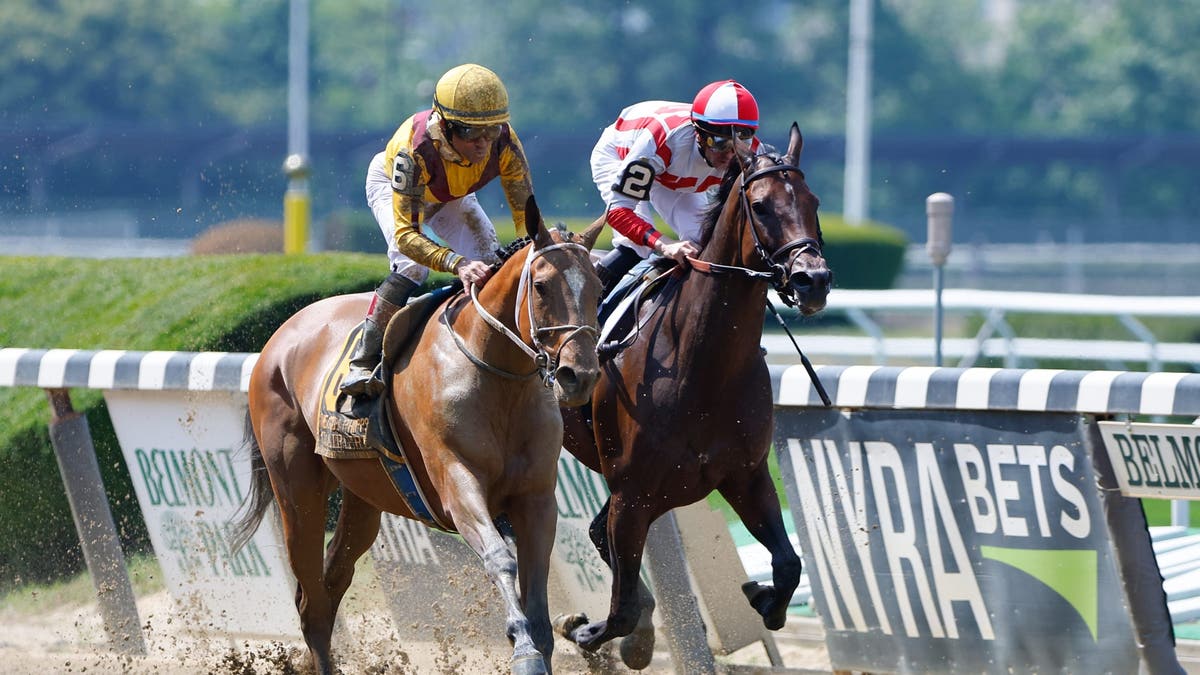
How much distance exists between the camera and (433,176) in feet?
17.1

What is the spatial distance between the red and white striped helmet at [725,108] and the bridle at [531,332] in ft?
3.31

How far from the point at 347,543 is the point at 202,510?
1.05 meters

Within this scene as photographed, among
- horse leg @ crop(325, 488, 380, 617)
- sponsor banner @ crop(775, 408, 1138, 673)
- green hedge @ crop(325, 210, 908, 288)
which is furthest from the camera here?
green hedge @ crop(325, 210, 908, 288)

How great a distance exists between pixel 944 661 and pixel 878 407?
81 cm

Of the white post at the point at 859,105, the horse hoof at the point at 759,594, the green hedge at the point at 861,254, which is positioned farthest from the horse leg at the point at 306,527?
the white post at the point at 859,105

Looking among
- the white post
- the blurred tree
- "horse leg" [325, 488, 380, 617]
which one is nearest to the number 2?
"horse leg" [325, 488, 380, 617]

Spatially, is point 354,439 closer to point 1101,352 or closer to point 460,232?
point 460,232

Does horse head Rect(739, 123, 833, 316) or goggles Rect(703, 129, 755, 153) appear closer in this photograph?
horse head Rect(739, 123, 833, 316)

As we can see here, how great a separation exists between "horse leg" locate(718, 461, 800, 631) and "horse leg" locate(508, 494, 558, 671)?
76 centimetres

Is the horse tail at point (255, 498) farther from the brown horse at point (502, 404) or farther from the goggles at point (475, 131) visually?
the goggles at point (475, 131)

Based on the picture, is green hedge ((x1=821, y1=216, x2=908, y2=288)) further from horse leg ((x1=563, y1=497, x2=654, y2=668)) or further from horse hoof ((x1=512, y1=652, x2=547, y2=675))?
horse hoof ((x1=512, y1=652, x2=547, y2=675))

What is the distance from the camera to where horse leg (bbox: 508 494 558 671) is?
4543 mm

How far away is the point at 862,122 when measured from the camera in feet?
90.7

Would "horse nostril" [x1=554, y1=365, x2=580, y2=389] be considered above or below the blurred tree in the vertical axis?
above
